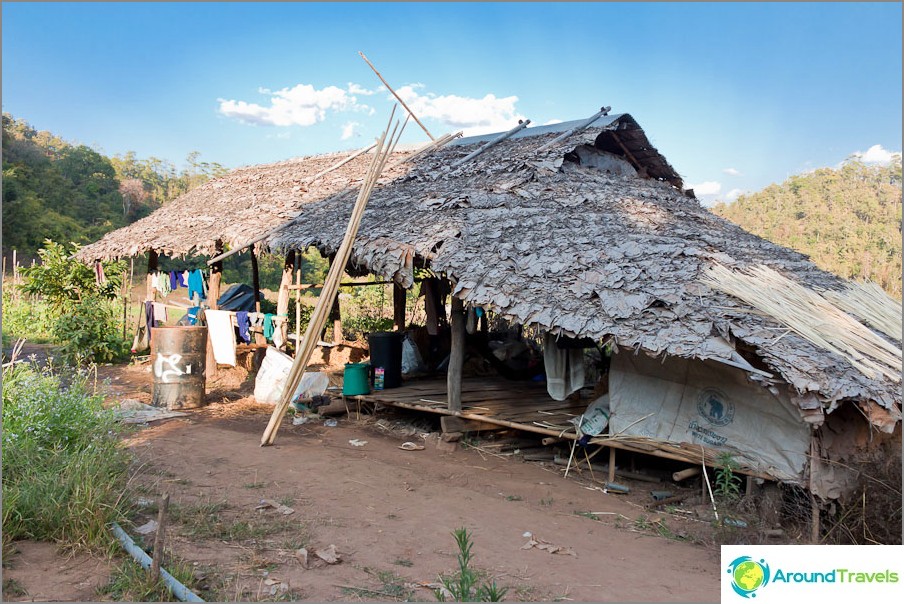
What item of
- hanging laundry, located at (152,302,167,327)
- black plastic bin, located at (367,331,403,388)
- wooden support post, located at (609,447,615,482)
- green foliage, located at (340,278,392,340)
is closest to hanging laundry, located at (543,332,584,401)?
wooden support post, located at (609,447,615,482)

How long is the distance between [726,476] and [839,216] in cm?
1989

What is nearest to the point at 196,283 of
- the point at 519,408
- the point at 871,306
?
the point at 519,408

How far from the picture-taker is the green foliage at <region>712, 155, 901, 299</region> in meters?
19.2

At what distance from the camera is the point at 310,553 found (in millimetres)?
4383

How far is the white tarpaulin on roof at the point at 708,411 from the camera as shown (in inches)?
211

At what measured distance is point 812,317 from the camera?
568cm

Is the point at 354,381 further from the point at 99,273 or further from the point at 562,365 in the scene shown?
the point at 99,273

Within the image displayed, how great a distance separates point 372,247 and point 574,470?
3323 mm

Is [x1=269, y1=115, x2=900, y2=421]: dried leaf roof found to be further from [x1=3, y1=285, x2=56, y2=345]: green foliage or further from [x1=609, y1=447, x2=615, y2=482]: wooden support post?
[x1=3, y1=285, x2=56, y2=345]: green foliage

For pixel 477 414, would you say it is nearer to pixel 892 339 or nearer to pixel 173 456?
pixel 173 456

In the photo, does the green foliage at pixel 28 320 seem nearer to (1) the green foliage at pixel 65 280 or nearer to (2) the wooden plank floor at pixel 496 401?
(1) the green foliage at pixel 65 280

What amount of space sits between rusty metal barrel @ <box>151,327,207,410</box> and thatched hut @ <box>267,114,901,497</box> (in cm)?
166

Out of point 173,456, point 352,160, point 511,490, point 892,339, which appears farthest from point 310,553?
point 352,160

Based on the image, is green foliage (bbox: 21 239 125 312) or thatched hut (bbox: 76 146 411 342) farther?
green foliage (bbox: 21 239 125 312)
